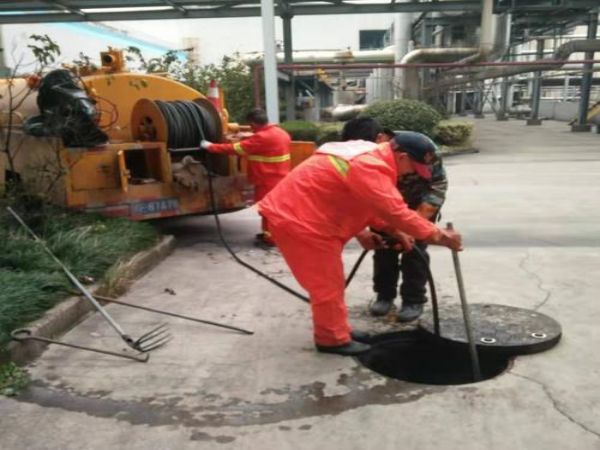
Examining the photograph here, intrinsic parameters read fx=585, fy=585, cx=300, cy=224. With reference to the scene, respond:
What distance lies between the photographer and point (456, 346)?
141 inches

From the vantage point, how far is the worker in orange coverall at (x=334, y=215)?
3.01m

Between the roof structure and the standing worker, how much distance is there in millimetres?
11120

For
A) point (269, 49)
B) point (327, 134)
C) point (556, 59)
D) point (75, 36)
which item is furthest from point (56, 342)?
point (556, 59)

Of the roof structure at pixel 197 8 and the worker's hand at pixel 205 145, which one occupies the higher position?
the roof structure at pixel 197 8

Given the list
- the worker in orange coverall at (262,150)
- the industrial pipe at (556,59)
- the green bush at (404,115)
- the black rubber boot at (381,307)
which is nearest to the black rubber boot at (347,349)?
→ the black rubber boot at (381,307)

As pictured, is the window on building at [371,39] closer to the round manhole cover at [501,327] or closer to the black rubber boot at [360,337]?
the round manhole cover at [501,327]

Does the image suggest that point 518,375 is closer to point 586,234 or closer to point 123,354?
point 123,354

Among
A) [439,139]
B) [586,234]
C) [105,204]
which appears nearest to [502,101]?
[439,139]

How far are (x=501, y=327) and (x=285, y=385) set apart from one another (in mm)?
1462

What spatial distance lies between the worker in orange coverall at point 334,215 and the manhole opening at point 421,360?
28 centimetres

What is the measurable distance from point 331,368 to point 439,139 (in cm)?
1264

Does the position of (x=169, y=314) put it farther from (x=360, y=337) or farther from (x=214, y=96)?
(x=214, y=96)

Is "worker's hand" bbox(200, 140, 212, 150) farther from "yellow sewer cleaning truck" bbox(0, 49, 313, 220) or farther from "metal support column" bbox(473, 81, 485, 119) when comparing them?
"metal support column" bbox(473, 81, 485, 119)

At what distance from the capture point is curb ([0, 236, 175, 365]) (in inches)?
131
